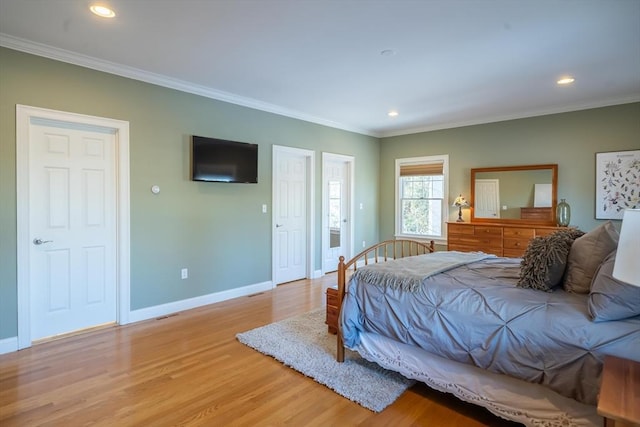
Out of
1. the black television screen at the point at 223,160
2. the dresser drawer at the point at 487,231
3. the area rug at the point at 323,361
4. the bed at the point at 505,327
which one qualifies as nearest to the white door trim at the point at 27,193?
the black television screen at the point at 223,160

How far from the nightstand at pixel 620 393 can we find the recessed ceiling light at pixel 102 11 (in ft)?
11.6

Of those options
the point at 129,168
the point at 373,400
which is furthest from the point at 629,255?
the point at 129,168

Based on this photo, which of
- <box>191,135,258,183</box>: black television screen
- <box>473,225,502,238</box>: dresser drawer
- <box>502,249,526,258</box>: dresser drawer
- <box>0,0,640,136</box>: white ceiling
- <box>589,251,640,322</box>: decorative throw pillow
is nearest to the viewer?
<box>589,251,640,322</box>: decorative throw pillow

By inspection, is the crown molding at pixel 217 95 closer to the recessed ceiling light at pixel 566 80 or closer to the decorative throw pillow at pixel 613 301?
the recessed ceiling light at pixel 566 80

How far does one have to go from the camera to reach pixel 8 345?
306 centimetres

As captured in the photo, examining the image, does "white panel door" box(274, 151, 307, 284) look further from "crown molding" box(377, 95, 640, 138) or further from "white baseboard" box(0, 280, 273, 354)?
"crown molding" box(377, 95, 640, 138)

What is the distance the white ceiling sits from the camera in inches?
99.6

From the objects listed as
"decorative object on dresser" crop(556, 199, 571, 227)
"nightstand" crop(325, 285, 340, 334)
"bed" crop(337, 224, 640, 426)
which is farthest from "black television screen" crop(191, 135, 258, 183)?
"decorative object on dresser" crop(556, 199, 571, 227)

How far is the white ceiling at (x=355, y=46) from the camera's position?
2.53 metres

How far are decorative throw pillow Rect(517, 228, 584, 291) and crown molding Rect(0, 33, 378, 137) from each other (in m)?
3.85

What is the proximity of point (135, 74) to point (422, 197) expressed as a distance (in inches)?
199

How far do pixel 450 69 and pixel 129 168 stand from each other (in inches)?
139

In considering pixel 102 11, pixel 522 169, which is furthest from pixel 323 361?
pixel 522 169

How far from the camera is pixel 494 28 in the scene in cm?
279
